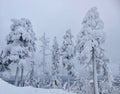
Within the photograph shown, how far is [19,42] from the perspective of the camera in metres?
7.76

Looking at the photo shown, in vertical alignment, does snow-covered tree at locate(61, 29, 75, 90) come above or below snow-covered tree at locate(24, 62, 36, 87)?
above

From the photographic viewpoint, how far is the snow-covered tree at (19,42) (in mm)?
7477

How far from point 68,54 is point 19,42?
3384 mm

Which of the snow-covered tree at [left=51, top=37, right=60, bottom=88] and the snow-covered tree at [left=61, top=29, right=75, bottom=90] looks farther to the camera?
the snow-covered tree at [left=51, top=37, right=60, bottom=88]

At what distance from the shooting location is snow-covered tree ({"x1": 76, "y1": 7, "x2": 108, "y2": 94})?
21.1ft

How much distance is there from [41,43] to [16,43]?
3150 millimetres

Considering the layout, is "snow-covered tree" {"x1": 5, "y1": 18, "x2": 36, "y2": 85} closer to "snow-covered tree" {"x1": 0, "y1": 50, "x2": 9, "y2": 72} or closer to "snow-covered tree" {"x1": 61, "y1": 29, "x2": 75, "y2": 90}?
"snow-covered tree" {"x1": 0, "y1": 50, "x2": 9, "y2": 72}

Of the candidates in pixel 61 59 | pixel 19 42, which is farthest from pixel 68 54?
pixel 19 42

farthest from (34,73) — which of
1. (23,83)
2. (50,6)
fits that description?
(50,6)

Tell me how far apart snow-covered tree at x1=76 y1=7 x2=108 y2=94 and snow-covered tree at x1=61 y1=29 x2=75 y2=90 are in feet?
10.4

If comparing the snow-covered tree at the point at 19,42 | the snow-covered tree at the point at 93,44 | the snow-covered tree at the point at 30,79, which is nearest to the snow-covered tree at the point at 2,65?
the snow-covered tree at the point at 19,42

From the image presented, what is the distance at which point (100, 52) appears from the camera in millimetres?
6707

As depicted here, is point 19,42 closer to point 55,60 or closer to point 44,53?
point 44,53

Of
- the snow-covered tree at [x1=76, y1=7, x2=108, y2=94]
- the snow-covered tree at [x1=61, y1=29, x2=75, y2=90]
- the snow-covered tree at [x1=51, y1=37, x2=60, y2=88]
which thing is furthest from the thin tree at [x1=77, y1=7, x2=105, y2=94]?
the snow-covered tree at [x1=51, y1=37, x2=60, y2=88]
